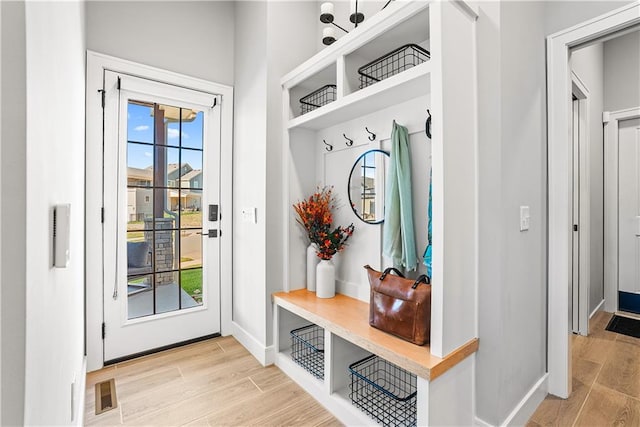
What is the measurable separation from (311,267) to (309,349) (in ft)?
1.92

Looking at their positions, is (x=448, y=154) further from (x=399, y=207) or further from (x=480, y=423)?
(x=480, y=423)

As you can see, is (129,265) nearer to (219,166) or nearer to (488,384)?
(219,166)

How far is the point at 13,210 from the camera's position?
48 cm

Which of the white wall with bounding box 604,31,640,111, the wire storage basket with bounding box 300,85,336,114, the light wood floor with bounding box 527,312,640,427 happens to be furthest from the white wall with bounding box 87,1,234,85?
the white wall with bounding box 604,31,640,111

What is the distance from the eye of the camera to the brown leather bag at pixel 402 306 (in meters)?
1.52

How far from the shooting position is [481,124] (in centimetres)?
158

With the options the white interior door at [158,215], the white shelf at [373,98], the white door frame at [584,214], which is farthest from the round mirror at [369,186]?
the white door frame at [584,214]

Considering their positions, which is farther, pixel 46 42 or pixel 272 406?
pixel 272 406

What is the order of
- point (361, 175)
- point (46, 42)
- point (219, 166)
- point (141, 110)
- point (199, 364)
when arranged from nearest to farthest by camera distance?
1. point (46, 42)
2. point (361, 175)
3. point (199, 364)
4. point (141, 110)
5. point (219, 166)

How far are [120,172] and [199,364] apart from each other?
1.57 meters

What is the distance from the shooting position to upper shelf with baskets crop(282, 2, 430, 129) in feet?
5.33

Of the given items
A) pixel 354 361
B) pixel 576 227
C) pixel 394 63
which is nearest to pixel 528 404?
pixel 354 361

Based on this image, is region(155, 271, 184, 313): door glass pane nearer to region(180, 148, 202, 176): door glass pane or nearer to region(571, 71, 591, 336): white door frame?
region(180, 148, 202, 176): door glass pane

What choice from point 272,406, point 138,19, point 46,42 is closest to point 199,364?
point 272,406
